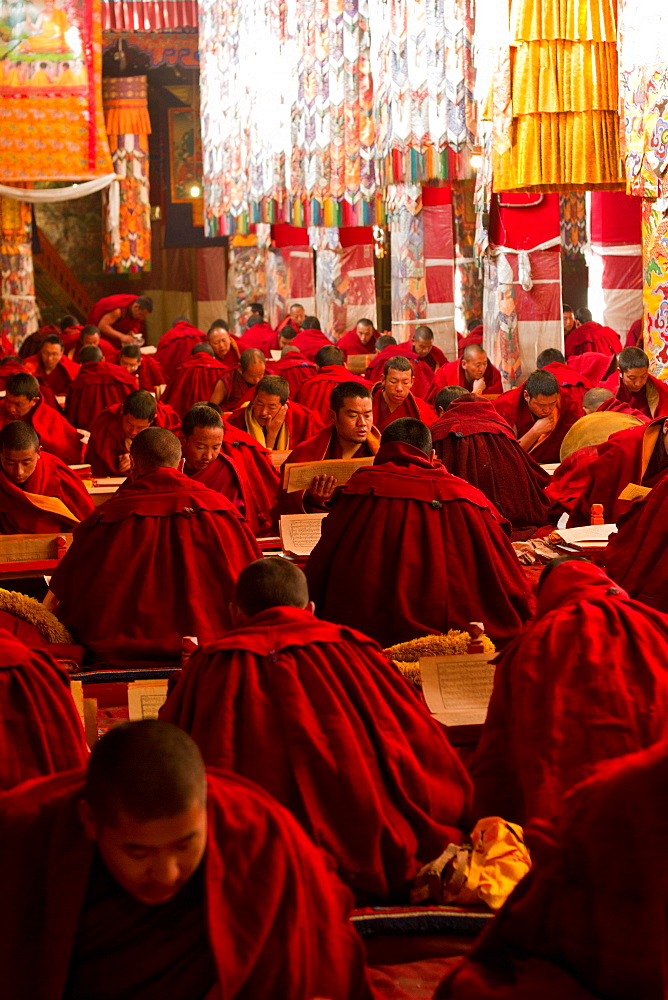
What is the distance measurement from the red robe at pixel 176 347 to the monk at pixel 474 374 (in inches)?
188

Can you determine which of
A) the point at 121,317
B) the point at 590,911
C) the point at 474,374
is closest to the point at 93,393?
the point at 474,374

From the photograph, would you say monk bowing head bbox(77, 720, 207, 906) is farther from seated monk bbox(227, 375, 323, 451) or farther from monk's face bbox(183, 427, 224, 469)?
seated monk bbox(227, 375, 323, 451)

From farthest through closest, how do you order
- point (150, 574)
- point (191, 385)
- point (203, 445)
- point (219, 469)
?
point (191, 385) < point (219, 469) < point (203, 445) < point (150, 574)

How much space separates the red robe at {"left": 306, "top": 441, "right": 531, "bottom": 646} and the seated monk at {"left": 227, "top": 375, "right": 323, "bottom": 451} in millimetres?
2909

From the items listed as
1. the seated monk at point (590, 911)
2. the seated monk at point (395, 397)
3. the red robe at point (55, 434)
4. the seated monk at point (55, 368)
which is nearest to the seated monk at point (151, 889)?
the seated monk at point (590, 911)

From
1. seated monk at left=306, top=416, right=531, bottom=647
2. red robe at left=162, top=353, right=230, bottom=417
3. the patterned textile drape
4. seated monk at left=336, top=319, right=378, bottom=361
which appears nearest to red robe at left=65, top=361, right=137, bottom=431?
red robe at left=162, top=353, right=230, bottom=417

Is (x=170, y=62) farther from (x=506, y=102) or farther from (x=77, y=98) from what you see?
(x=506, y=102)

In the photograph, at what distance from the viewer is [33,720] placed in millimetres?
3500

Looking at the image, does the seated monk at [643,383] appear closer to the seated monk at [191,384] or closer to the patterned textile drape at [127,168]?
the seated monk at [191,384]

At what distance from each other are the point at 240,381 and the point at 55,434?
2.25 m

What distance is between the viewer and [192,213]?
24.4 metres

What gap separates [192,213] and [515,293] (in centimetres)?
1390

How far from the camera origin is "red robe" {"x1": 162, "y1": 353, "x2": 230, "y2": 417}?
41.9 feet

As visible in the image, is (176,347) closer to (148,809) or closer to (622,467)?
(622,467)
